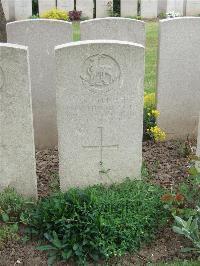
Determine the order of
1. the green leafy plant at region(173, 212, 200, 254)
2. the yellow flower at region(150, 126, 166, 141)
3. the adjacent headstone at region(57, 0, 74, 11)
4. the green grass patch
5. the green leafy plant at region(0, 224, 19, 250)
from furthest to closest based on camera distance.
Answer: the adjacent headstone at region(57, 0, 74, 11), the green grass patch, the yellow flower at region(150, 126, 166, 141), the green leafy plant at region(0, 224, 19, 250), the green leafy plant at region(173, 212, 200, 254)

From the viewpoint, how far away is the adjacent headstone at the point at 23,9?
14285mm

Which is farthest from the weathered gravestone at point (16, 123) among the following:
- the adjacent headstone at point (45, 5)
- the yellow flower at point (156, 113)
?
the adjacent headstone at point (45, 5)

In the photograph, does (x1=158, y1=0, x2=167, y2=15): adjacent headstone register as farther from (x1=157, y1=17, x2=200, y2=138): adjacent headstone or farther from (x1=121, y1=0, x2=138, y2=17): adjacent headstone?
(x1=157, y1=17, x2=200, y2=138): adjacent headstone

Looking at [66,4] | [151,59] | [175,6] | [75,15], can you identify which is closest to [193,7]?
[175,6]

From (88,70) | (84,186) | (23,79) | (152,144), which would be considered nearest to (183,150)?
(152,144)

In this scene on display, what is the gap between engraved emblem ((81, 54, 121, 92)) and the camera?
14.5 ft

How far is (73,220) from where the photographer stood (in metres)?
4.25

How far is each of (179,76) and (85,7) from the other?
913 centimetres

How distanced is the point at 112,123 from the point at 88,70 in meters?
0.56

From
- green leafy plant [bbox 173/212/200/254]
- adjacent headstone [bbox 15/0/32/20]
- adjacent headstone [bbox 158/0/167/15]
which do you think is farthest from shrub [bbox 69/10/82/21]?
green leafy plant [bbox 173/212/200/254]

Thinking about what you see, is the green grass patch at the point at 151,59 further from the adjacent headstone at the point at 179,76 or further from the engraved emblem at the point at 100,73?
the engraved emblem at the point at 100,73

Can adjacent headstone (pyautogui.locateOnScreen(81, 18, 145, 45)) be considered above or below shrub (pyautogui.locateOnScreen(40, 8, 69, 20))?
below

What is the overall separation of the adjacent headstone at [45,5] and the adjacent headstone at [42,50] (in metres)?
8.99

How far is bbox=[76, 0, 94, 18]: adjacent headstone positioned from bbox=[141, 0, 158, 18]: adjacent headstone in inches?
58.3
